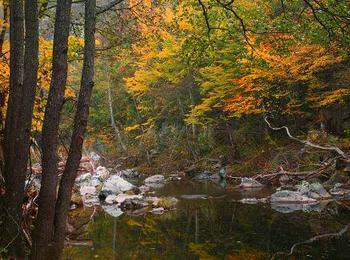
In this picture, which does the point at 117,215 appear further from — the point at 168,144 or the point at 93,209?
the point at 168,144

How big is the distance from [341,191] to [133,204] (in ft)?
20.3

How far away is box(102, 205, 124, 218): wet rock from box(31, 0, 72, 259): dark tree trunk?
21.9ft

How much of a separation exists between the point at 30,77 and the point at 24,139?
756 millimetres

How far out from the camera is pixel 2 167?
6.02 m

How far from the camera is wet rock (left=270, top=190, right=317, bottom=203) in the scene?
501 inches

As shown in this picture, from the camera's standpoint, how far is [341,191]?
13.6m

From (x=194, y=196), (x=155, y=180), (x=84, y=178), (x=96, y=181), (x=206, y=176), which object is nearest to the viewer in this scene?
(x=194, y=196)

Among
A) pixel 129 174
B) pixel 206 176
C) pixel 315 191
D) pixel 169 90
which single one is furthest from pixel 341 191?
pixel 169 90

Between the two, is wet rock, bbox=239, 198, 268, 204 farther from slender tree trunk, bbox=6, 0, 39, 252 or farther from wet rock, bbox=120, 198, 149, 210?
slender tree trunk, bbox=6, 0, 39, 252

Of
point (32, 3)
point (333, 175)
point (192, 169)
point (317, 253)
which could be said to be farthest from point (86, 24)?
point (192, 169)

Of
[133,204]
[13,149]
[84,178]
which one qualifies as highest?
[13,149]

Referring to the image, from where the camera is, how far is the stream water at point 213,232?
7.70 m

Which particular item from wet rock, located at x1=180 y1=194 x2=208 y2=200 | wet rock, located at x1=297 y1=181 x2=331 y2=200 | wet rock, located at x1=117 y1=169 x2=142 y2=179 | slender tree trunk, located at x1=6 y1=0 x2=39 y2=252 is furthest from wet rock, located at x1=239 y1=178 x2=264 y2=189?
slender tree trunk, located at x1=6 y1=0 x2=39 y2=252

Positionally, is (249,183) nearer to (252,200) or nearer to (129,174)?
(252,200)
